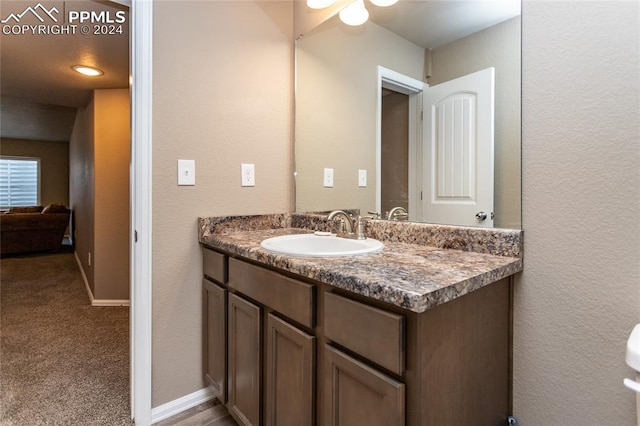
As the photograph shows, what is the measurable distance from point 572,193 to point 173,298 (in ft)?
5.32

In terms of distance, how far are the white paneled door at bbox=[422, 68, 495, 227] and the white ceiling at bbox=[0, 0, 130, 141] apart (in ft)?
4.91

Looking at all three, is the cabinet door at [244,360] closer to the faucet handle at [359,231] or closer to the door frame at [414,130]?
the faucet handle at [359,231]

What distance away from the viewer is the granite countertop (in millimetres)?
759

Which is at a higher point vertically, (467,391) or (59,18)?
(59,18)

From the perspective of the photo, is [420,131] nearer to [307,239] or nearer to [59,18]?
[307,239]

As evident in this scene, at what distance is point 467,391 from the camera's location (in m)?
0.90

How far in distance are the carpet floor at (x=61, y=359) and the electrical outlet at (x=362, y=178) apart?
1.55 m

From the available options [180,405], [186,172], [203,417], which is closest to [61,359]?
[180,405]

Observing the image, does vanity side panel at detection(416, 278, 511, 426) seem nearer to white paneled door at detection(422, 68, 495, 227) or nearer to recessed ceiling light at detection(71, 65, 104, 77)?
white paneled door at detection(422, 68, 495, 227)

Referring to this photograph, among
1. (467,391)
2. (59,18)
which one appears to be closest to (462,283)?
(467,391)

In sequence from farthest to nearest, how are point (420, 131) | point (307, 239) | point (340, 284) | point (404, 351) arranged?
point (307, 239)
point (420, 131)
point (340, 284)
point (404, 351)

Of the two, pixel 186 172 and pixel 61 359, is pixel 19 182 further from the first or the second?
pixel 186 172

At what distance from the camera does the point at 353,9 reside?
165 centimetres

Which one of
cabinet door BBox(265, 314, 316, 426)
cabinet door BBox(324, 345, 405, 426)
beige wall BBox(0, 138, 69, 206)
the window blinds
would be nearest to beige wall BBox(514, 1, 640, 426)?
cabinet door BBox(324, 345, 405, 426)
